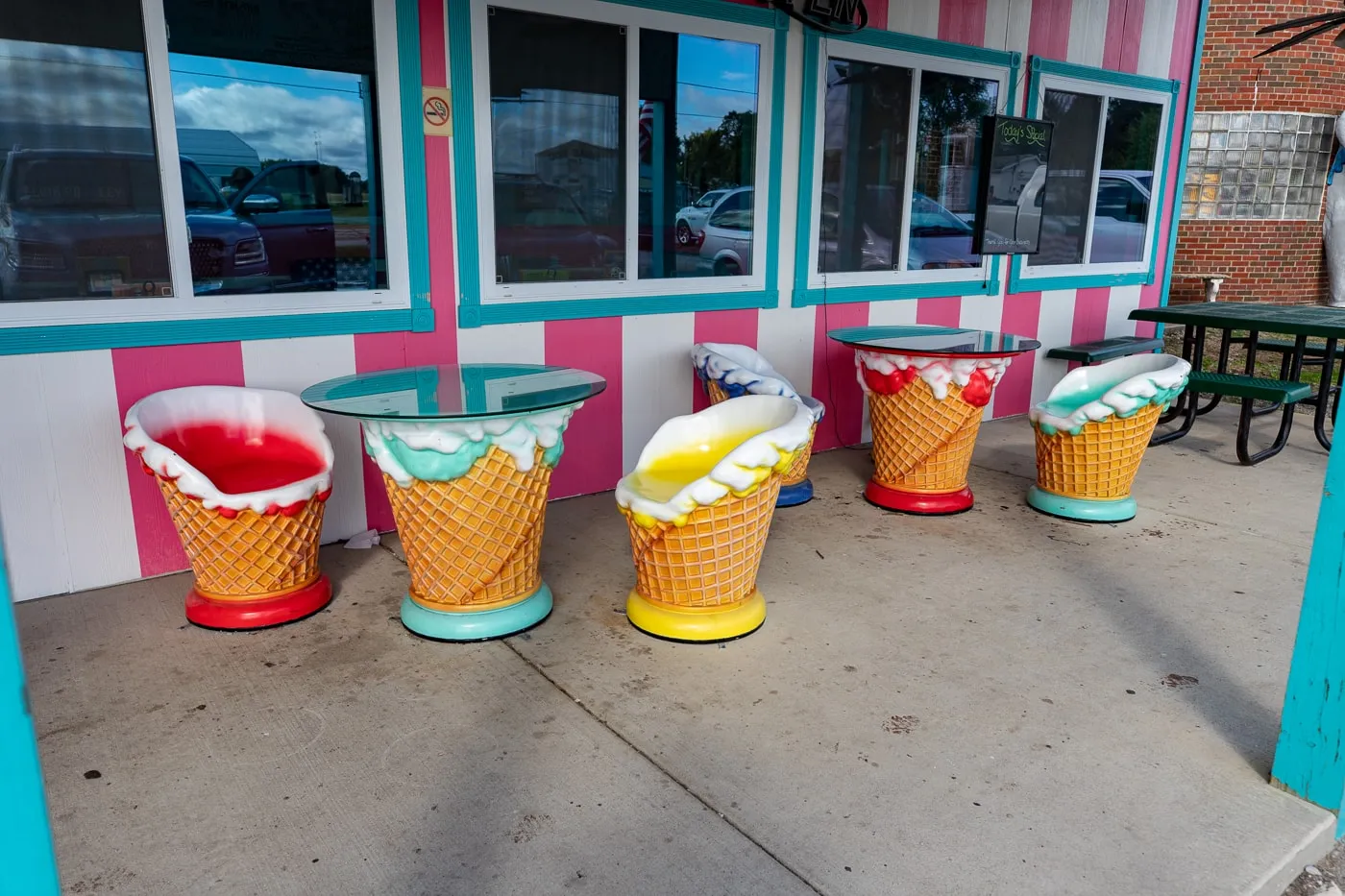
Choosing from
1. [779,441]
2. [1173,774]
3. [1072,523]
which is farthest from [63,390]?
[1072,523]

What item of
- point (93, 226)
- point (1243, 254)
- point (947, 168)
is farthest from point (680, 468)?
point (1243, 254)

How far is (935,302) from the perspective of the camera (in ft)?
17.7

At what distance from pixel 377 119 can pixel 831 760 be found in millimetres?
2733

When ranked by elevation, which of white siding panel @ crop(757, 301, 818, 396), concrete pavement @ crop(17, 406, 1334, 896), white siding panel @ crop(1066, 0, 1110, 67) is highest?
white siding panel @ crop(1066, 0, 1110, 67)

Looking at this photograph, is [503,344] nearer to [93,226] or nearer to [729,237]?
[729,237]

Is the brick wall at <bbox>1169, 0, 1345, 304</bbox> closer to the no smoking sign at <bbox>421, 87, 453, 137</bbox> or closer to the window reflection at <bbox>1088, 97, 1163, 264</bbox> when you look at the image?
the window reflection at <bbox>1088, 97, 1163, 264</bbox>

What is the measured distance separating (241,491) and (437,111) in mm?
1596

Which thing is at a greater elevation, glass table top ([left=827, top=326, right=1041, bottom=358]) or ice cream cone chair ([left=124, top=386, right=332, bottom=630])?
glass table top ([left=827, top=326, right=1041, bottom=358])

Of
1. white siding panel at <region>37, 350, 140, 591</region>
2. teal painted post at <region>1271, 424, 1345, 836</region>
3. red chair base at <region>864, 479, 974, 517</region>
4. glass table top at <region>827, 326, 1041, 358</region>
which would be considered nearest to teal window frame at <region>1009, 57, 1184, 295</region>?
glass table top at <region>827, 326, 1041, 358</region>

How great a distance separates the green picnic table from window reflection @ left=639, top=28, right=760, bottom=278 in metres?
2.70

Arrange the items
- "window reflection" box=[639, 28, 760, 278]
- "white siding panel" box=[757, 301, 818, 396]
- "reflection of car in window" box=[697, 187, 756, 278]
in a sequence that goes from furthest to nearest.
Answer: "white siding panel" box=[757, 301, 818, 396] < "reflection of car in window" box=[697, 187, 756, 278] < "window reflection" box=[639, 28, 760, 278]

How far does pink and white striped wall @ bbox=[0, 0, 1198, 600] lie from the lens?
3045 mm

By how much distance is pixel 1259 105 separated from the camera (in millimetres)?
9578

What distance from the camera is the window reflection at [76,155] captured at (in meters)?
2.82
